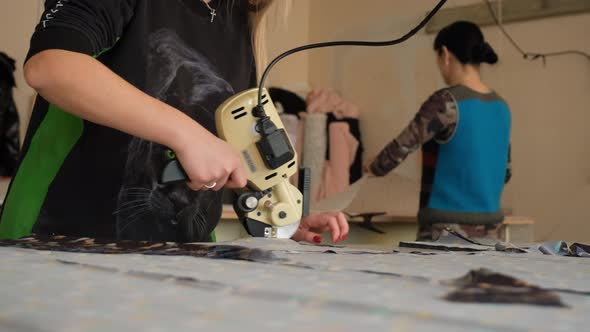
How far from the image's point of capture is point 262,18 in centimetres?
124

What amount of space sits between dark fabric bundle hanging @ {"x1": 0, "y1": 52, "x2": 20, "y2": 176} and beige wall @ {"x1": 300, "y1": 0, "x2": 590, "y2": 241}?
184cm

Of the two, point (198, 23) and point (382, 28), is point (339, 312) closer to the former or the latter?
point (198, 23)

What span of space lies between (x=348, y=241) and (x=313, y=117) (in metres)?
1.06

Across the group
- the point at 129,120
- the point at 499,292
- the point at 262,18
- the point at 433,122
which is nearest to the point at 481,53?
the point at 433,122

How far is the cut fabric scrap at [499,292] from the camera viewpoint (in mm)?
389

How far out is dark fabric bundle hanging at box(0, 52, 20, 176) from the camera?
8.84 ft

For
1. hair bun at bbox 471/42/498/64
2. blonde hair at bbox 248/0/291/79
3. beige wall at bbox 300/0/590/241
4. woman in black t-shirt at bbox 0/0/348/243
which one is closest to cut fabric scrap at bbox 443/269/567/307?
woman in black t-shirt at bbox 0/0/348/243

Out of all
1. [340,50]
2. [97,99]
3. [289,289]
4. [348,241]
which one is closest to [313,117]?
[340,50]

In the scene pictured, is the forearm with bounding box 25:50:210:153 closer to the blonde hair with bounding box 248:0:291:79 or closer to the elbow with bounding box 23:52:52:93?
the elbow with bounding box 23:52:52:93

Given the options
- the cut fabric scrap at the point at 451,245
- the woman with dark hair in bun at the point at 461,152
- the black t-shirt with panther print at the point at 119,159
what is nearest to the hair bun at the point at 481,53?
the woman with dark hair in bun at the point at 461,152

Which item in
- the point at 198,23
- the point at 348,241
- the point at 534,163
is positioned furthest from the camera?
the point at 534,163

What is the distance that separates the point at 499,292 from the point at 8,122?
269cm

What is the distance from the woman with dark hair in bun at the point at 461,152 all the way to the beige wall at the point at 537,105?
3.43 feet

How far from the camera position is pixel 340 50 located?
398 cm
